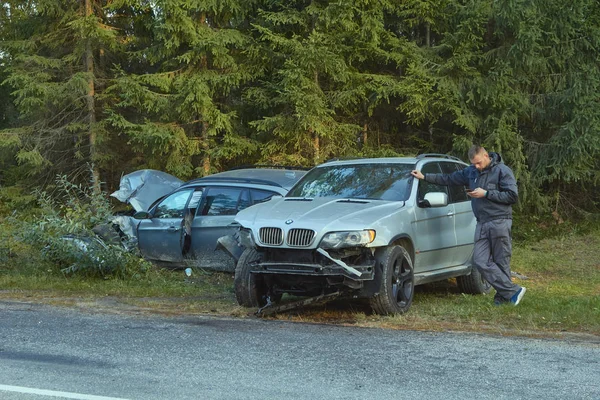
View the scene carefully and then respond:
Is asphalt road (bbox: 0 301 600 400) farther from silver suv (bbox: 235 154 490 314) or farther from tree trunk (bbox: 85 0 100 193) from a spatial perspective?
tree trunk (bbox: 85 0 100 193)

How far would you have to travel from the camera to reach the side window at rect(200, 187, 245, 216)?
11523mm

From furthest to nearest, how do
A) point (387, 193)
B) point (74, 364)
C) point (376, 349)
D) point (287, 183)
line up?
point (287, 183)
point (387, 193)
point (376, 349)
point (74, 364)

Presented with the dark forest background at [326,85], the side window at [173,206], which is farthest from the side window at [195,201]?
the dark forest background at [326,85]

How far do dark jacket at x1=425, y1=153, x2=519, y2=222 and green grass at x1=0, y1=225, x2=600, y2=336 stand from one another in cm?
111

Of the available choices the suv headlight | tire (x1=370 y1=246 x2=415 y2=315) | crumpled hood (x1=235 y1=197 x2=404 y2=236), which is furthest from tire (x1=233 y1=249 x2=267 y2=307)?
tire (x1=370 y1=246 x2=415 y2=315)

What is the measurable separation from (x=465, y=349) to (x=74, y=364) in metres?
3.42

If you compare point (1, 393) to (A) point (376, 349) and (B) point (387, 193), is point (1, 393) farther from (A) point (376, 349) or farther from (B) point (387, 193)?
(B) point (387, 193)

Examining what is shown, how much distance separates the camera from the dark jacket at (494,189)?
881 cm

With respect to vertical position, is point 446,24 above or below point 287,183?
above

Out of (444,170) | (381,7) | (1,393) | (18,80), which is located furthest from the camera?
(18,80)

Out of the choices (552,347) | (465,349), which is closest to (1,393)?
(465,349)

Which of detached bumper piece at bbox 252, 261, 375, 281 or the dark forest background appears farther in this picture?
the dark forest background

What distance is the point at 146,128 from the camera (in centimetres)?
1975

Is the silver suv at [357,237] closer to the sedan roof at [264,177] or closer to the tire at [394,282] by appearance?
the tire at [394,282]
